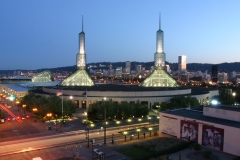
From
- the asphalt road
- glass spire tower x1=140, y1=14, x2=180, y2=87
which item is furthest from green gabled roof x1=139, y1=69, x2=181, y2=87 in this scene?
the asphalt road

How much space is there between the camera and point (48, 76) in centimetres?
14312

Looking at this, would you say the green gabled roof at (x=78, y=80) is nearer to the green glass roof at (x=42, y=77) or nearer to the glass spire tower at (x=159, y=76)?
the glass spire tower at (x=159, y=76)

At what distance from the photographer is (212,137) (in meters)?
24.0

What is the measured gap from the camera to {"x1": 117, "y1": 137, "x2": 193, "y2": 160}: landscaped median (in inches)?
839

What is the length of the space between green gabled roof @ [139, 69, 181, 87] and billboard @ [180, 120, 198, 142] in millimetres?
44752

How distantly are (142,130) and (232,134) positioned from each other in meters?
11.6

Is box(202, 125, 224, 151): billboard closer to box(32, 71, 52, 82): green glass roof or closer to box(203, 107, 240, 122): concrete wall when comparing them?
box(203, 107, 240, 122): concrete wall

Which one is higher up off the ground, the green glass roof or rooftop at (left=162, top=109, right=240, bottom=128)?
the green glass roof

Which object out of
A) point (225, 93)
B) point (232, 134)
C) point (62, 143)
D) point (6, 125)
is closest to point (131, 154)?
point (62, 143)

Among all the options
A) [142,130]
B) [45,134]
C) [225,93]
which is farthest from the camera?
[225,93]

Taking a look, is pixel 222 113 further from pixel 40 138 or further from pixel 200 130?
pixel 40 138

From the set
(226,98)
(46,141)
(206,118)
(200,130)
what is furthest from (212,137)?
(226,98)

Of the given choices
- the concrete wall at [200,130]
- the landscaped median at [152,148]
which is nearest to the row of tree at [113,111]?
the concrete wall at [200,130]

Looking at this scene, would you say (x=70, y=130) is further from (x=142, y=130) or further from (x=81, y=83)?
(x=81, y=83)
